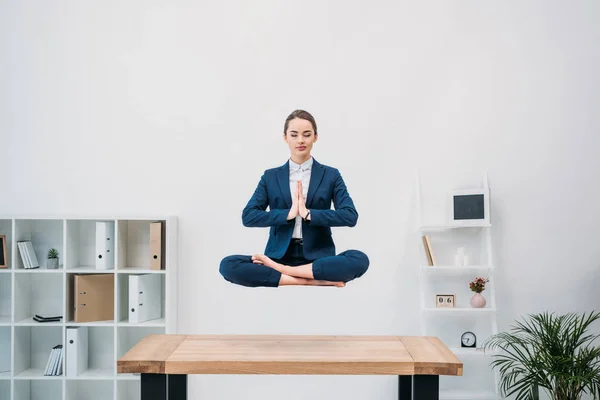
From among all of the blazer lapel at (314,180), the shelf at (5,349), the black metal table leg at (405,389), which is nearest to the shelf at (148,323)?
the shelf at (5,349)

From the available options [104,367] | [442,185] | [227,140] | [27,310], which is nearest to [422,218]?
[442,185]

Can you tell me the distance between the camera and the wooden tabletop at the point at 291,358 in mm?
3127

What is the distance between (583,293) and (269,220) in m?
3.07

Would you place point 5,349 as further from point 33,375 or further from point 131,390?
point 131,390

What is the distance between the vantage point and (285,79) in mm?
5215

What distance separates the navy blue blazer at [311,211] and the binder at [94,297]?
2161mm

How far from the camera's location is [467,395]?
4.91m

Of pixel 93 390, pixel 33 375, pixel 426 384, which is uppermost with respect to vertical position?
pixel 426 384

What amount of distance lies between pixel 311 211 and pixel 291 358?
2.19ft

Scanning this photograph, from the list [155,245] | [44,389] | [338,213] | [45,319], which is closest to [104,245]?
[155,245]

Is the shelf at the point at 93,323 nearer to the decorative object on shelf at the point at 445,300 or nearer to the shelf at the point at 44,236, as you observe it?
the shelf at the point at 44,236

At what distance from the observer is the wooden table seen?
3.13m

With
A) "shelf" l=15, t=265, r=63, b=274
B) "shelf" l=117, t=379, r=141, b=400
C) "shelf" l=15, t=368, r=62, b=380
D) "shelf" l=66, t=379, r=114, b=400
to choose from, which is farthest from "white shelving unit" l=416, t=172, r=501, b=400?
"shelf" l=15, t=368, r=62, b=380

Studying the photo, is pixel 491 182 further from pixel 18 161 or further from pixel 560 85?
pixel 18 161
